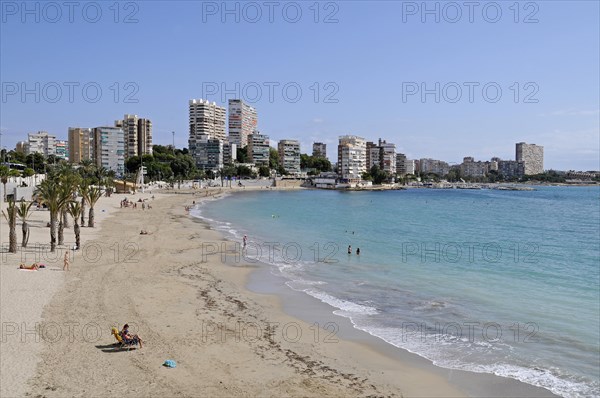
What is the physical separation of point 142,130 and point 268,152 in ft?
159

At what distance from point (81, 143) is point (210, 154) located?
148 feet

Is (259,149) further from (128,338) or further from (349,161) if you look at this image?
(128,338)

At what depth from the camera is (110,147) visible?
165875 millimetres

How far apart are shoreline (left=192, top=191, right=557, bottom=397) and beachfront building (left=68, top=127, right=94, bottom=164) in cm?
17054

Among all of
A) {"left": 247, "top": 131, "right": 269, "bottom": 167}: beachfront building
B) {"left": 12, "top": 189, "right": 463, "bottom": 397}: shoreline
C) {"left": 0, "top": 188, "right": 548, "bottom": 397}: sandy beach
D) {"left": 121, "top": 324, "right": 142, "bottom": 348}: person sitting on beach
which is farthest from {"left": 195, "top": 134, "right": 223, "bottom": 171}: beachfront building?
{"left": 121, "top": 324, "right": 142, "bottom": 348}: person sitting on beach

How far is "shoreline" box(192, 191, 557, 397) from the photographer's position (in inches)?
445

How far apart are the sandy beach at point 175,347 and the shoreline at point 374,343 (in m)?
0.08

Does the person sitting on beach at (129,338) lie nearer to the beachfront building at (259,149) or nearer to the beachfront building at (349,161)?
the beachfront building at (349,161)

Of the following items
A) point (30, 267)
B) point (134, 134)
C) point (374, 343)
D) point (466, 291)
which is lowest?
point (466, 291)

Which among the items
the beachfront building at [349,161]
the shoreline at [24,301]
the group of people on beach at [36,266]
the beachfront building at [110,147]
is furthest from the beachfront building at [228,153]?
the group of people on beach at [36,266]

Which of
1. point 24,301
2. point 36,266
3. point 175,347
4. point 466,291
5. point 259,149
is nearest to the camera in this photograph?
point 175,347

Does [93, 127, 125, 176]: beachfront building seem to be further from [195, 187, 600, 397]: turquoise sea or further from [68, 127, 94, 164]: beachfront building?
[195, 187, 600, 397]: turquoise sea

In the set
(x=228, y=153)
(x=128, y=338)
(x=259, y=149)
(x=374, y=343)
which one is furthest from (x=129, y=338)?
(x=259, y=149)

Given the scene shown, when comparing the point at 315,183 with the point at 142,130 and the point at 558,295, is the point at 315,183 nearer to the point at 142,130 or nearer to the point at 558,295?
the point at 142,130
